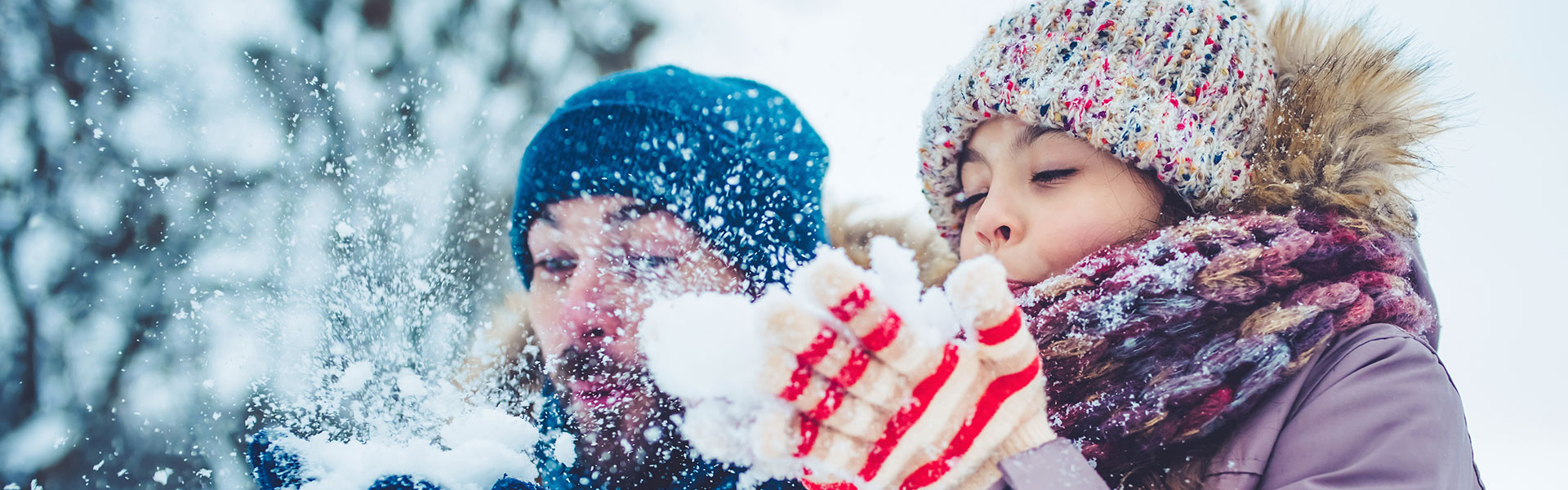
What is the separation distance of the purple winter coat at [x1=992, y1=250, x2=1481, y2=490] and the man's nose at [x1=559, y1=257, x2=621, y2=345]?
935 mm

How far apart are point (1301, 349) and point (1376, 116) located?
64 centimetres

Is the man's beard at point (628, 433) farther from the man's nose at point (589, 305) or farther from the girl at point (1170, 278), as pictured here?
the girl at point (1170, 278)

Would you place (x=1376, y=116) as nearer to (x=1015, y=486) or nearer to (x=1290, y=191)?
(x=1290, y=191)

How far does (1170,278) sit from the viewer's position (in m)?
1.04

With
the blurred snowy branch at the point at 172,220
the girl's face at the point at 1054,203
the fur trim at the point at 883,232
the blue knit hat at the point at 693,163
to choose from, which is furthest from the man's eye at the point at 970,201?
the blurred snowy branch at the point at 172,220

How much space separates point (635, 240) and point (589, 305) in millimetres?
166

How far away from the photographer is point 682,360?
0.69 metres

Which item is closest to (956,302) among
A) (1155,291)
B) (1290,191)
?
(1155,291)

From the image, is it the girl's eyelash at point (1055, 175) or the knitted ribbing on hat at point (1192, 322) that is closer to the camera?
the knitted ribbing on hat at point (1192, 322)

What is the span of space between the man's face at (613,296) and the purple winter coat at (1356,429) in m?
0.86

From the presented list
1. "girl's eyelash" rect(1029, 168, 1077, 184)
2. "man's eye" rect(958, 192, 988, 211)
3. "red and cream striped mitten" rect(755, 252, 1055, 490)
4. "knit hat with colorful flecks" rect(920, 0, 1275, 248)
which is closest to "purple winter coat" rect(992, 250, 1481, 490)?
"red and cream striped mitten" rect(755, 252, 1055, 490)

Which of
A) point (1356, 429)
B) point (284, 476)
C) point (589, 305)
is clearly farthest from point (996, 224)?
point (284, 476)

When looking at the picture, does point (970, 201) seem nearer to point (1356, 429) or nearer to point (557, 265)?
point (1356, 429)

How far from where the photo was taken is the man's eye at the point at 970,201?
147cm
